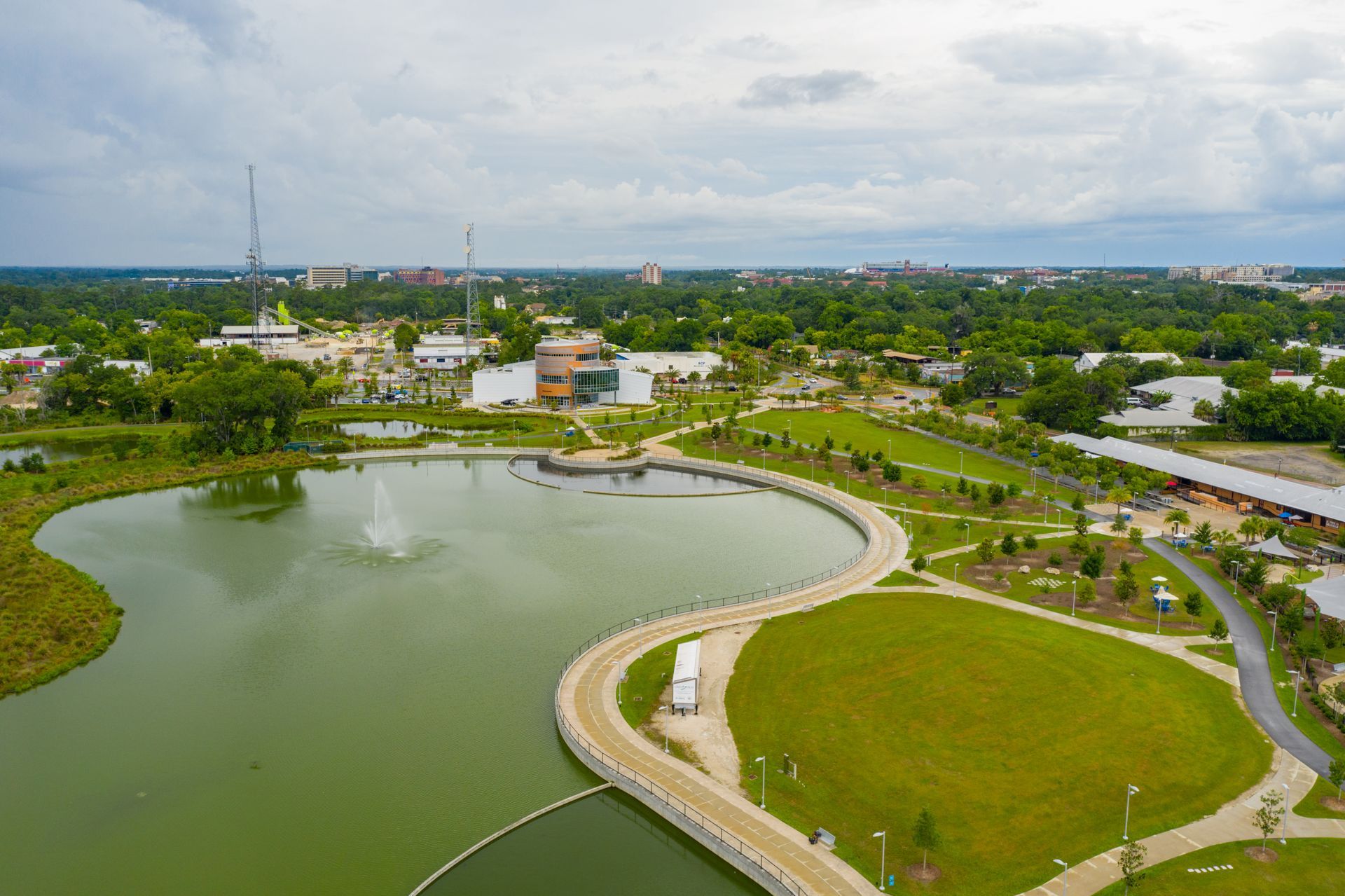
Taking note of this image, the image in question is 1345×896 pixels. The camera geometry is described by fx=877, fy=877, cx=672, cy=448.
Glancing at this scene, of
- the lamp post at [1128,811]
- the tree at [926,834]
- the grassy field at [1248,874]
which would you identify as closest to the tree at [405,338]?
the tree at [926,834]

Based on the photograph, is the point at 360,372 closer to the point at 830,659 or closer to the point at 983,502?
the point at 983,502

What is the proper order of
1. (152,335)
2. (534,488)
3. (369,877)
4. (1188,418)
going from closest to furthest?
(369,877) < (534,488) < (1188,418) < (152,335)

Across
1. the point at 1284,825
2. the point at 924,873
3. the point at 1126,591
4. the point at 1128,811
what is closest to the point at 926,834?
the point at 924,873

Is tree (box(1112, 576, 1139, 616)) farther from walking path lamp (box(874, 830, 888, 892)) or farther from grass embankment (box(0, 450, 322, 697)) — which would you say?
grass embankment (box(0, 450, 322, 697))

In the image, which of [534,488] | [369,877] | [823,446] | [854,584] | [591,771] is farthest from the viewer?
[823,446]

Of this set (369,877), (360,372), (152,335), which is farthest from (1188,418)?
(152,335)

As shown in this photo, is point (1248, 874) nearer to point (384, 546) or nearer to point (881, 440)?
point (384, 546)

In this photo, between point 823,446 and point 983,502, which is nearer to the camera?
point 983,502
